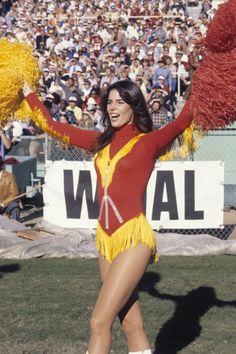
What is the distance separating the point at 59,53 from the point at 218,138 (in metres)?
9.05

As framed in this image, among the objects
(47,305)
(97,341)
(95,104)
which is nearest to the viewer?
(97,341)

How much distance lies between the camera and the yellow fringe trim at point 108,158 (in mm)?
4586

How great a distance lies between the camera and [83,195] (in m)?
10.2

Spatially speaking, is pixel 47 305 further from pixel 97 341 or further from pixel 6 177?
pixel 6 177

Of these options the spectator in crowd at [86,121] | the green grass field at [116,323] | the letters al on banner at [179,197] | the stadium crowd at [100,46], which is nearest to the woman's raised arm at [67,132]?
the green grass field at [116,323]

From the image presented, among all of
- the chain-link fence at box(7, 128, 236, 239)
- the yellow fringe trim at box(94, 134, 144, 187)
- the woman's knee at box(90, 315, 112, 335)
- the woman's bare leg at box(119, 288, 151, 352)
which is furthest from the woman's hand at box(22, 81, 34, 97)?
the chain-link fence at box(7, 128, 236, 239)

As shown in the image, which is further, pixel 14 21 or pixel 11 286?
pixel 14 21

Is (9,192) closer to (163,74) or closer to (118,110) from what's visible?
(163,74)

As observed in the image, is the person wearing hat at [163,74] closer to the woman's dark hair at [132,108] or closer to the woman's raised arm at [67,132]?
the woman's raised arm at [67,132]

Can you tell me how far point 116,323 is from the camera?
21.3 ft

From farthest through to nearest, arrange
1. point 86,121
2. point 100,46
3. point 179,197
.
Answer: point 100,46
point 86,121
point 179,197

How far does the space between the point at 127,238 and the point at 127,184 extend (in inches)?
11.7

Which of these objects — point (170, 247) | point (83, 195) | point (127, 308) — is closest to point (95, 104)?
point (83, 195)

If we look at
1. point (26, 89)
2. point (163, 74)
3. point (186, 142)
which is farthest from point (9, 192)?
point (186, 142)
